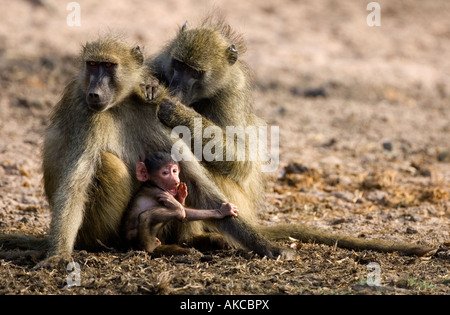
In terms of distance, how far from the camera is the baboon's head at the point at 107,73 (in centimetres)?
457

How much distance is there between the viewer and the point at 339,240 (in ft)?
16.7

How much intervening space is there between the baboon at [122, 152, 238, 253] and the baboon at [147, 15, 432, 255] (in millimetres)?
331

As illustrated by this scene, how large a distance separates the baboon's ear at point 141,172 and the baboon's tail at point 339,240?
0.99 meters

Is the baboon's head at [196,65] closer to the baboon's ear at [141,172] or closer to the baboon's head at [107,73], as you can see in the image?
the baboon's head at [107,73]

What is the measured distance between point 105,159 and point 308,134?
485 centimetres

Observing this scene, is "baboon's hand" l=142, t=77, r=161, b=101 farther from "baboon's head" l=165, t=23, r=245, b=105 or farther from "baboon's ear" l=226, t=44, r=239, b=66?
"baboon's ear" l=226, t=44, r=239, b=66

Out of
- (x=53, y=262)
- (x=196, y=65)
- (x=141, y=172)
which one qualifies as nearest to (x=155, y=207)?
(x=141, y=172)

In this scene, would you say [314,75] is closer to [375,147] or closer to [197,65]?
[375,147]

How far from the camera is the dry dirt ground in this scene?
14.0 feet

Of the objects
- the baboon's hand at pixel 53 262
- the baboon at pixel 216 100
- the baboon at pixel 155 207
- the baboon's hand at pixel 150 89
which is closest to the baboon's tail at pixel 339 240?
the baboon at pixel 216 100

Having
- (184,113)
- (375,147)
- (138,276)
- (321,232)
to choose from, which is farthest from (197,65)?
(375,147)

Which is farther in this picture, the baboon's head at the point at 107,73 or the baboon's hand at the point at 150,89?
the baboon's hand at the point at 150,89
